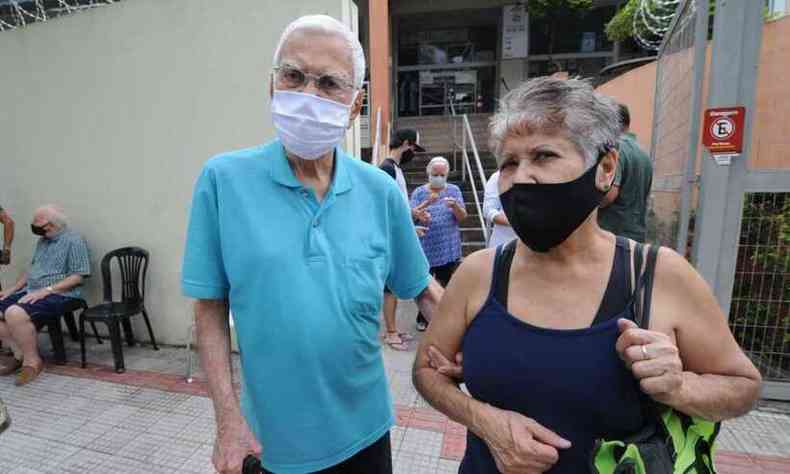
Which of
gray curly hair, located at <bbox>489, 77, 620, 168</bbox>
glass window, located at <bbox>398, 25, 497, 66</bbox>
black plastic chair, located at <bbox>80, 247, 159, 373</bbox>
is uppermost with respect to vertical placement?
glass window, located at <bbox>398, 25, 497, 66</bbox>

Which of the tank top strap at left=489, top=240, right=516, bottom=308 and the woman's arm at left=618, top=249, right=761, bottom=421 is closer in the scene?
the woman's arm at left=618, top=249, right=761, bottom=421

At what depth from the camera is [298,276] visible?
1264 mm

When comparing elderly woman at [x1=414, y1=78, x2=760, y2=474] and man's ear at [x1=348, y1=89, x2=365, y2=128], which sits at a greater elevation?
man's ear at [x1=348, y1=89, x2=365, y2=128]

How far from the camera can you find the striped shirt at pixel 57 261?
13.4 feet

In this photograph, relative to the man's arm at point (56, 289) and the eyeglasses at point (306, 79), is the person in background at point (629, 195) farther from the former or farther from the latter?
the man's arm at point (56, 289)

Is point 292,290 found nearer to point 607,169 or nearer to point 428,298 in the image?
point 428,298

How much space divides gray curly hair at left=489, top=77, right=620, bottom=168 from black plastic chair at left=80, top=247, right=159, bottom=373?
393 centimetres

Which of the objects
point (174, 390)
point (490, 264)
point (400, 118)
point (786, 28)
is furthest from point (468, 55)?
point (490, 264)

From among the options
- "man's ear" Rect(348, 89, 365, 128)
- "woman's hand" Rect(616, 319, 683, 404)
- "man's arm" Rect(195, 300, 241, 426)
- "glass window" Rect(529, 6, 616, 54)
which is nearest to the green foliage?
"glass window" Rect(529, 6, 616, 54)

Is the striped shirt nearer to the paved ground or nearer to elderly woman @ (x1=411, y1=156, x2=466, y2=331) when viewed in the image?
the paved ground

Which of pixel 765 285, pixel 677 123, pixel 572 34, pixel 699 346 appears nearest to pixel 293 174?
pixel 699 346

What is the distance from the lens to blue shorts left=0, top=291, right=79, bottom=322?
3.88 metres

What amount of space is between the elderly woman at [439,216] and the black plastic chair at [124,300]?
2.60 metres

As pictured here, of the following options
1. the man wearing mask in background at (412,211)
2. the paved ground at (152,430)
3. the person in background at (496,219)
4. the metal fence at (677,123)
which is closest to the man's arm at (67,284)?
the paved ground at (152,430)
